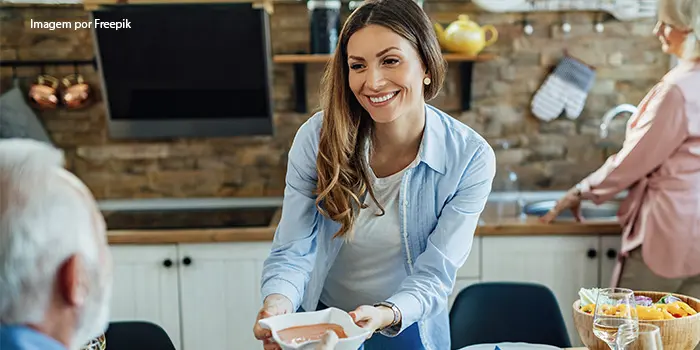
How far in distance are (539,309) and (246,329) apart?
128cm

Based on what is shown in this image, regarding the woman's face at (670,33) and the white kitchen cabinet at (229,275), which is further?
the white kitchen cabinet at (229,275)

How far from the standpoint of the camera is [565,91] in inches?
135

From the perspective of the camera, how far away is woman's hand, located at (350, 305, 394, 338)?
5.16 ft

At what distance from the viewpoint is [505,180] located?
345 centimetres

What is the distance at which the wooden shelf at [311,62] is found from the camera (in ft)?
10.7

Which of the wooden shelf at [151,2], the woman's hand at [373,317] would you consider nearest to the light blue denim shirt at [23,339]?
the woman's hand at [373,317]

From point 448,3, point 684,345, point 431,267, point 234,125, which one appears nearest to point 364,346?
point 431,267

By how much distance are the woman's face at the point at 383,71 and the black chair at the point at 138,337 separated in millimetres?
766

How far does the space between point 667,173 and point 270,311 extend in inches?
65.3

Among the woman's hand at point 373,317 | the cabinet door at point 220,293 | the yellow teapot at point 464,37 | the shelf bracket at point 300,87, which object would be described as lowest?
the cabinet door at point 220,293

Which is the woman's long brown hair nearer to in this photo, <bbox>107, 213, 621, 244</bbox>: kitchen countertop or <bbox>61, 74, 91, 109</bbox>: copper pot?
<bbox>107, 213, 621, 244</bbox>: kitchen countertop

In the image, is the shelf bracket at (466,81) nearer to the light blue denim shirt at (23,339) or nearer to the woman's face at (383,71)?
the woman's face at (383,71)

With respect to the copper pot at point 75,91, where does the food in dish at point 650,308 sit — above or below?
below

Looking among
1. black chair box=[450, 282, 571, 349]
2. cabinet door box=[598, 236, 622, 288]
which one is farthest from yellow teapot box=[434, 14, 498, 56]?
black chair box=[450, 282, 571, 349]
